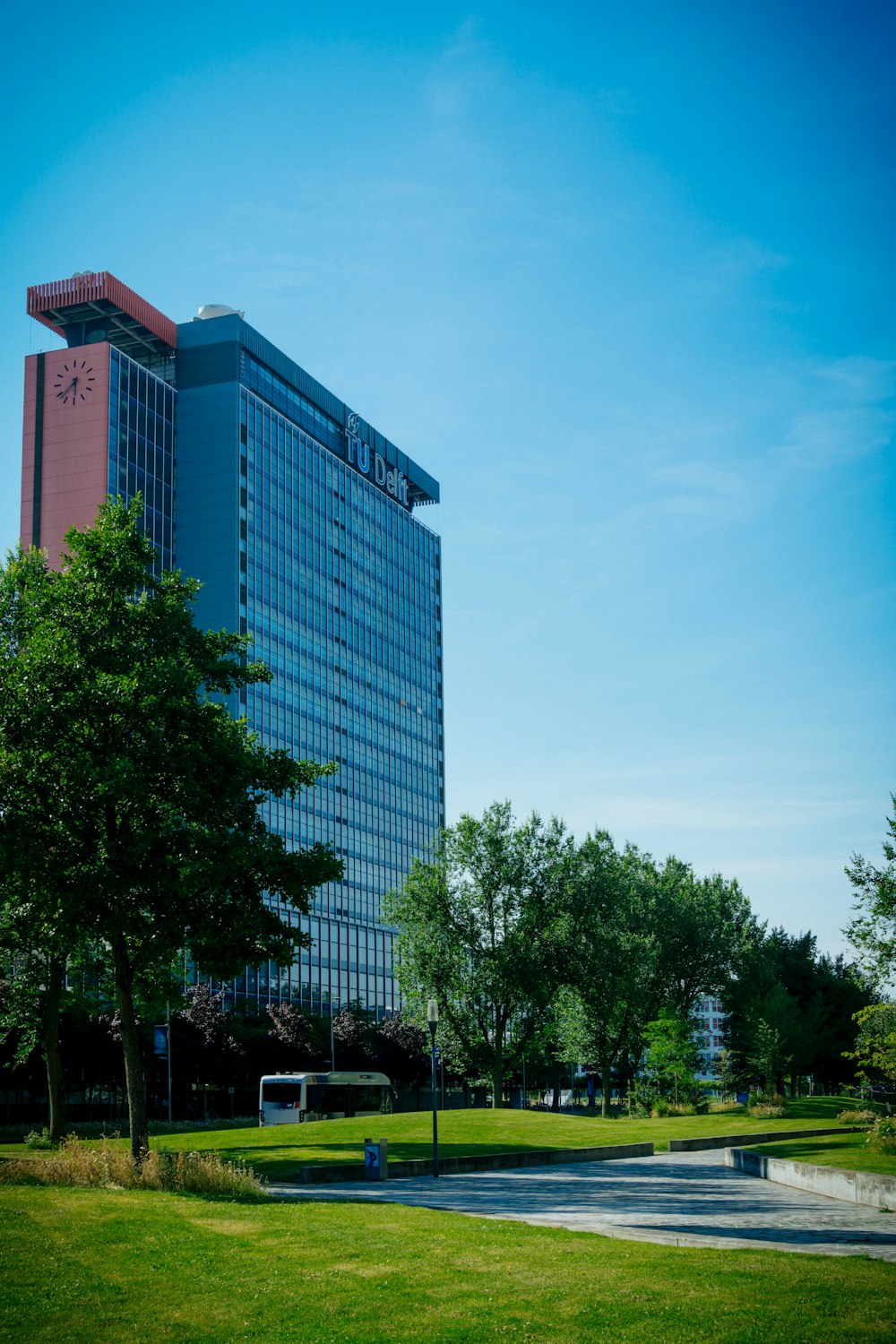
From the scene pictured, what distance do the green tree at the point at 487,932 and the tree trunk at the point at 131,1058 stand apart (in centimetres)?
3140

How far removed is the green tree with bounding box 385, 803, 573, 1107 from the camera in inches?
2389

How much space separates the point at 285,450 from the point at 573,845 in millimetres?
85578

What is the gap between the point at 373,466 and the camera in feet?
528

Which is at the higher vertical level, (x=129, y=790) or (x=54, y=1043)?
(x=129, y=790)

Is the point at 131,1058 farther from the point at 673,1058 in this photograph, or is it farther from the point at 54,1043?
the point at 673,1058

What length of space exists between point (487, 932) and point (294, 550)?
269 feet

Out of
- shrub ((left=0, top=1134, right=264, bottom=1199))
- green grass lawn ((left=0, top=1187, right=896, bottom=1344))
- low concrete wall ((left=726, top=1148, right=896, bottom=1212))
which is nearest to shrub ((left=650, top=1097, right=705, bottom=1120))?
low concrete wall ((left=726, top=1148, right=896, bottom=1212))

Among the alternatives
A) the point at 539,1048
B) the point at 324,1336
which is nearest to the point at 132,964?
the point at 324,1336

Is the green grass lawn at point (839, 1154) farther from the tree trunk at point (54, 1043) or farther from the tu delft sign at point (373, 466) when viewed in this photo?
the tu delft sign at point (373, 466)

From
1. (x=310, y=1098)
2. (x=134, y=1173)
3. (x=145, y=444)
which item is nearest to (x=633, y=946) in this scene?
(x=310, y=1098)

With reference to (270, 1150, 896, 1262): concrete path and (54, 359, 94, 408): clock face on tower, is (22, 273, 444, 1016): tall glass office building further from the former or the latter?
(270, 1150, 896, 1262): concrete path

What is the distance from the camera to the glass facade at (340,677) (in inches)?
5064

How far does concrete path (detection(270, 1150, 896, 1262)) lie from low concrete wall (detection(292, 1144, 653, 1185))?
0.80m

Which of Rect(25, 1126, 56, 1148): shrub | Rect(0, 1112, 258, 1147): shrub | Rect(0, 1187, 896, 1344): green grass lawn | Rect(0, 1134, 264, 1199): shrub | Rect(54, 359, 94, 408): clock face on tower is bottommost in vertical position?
Rect(0, 1112, 258, 1147): shrub
